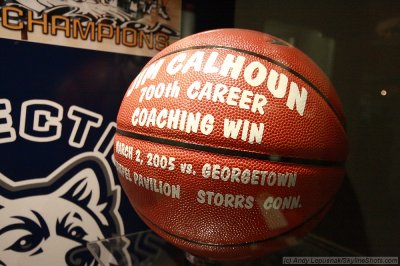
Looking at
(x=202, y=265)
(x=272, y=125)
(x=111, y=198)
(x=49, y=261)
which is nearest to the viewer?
(x=272, y=125)

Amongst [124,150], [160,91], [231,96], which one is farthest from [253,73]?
[124,150]

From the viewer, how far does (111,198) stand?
1169 millimetres

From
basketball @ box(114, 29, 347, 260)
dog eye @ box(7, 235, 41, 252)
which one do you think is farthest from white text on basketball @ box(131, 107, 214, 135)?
dog eye @ box(7, 235, 41, 252)

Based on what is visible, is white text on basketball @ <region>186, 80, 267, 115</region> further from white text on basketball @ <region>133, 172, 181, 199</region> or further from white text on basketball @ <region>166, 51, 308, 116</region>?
white text on basketball @ <region>133, 172, 181, 199</region>

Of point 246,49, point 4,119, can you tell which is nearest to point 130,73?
point 4,119

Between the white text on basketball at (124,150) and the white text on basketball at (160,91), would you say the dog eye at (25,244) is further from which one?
the white text on basketball at (160,91)

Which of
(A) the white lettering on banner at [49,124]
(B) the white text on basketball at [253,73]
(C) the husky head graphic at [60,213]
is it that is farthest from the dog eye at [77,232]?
(B) the white text on basketball at [253,73]

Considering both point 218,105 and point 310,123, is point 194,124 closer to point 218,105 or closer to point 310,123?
point 218,105

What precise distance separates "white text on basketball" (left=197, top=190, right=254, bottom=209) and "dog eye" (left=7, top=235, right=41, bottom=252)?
2.23 ft

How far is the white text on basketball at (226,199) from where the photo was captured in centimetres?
62

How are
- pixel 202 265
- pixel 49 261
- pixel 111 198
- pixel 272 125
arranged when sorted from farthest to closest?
1. pixel 111 198
2. pixel 49 261
3. pixel 202 265
4. pixel 272 125

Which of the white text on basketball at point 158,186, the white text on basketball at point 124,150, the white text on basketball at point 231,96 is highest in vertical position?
the white text on basketball at point 231,96

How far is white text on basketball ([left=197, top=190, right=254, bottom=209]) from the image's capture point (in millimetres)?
618

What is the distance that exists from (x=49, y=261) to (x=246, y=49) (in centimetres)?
89
